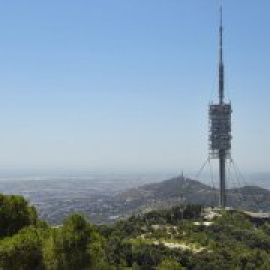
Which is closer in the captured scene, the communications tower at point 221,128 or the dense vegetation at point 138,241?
the dense vegetation at point 138,241

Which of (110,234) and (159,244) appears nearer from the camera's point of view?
(159,244)

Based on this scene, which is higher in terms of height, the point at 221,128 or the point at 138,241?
the point at 221,128

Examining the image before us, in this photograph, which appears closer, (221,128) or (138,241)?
(138,241)

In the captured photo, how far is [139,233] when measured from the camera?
116562 mm

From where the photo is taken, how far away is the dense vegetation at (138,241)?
35844 mm

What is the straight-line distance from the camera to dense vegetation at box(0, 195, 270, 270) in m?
35.8

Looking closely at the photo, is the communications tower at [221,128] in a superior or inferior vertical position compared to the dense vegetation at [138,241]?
superior

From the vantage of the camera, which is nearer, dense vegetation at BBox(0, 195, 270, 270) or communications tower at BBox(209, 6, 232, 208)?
dense vegetation at BBox(0, 195, 270, 270)

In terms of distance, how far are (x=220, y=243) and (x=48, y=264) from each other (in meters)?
77.2

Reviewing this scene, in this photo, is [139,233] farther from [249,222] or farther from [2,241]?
[2,241]

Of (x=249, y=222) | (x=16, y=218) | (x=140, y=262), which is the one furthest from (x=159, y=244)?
(x=16, y=218)

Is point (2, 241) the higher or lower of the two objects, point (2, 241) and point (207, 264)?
the higher

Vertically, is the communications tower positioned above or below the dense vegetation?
above

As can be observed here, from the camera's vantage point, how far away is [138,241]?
106 meters
